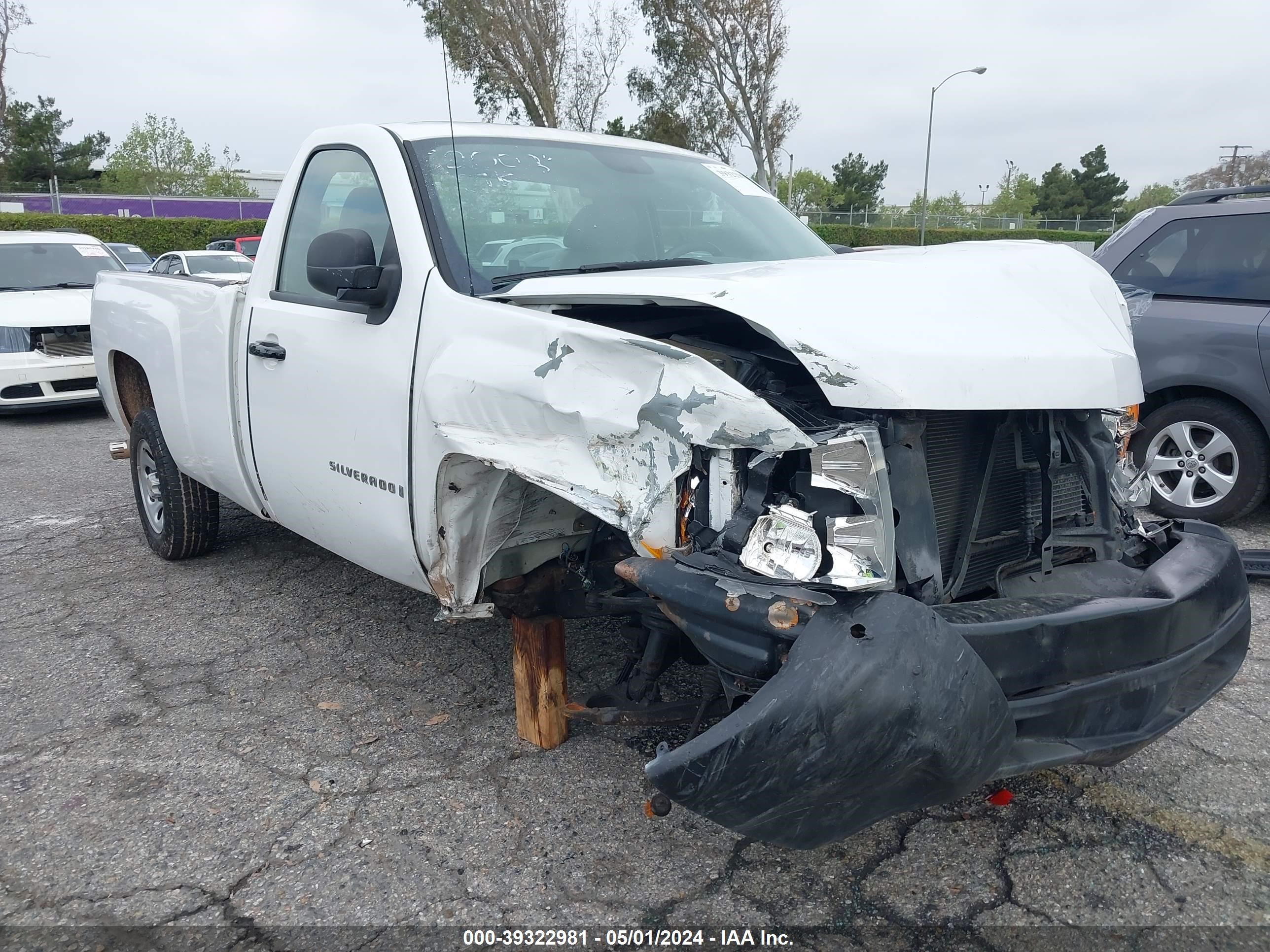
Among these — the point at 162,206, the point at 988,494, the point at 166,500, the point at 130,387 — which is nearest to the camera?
the point at 988,494

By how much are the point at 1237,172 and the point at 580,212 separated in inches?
2590

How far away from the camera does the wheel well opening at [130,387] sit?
201 inches

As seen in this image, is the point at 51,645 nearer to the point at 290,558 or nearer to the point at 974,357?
the point at 290,558

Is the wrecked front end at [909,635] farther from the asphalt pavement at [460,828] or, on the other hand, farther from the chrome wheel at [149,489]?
the chrome wheel at [149,489]

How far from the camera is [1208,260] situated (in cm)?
530

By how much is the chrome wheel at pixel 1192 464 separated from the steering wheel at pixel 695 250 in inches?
129

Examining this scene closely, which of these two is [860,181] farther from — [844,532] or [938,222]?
[844,532]

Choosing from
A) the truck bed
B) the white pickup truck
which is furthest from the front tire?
the truck bed

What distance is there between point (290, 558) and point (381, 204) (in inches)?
97.1

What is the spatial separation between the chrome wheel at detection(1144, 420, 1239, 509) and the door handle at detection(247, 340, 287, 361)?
15.0ft

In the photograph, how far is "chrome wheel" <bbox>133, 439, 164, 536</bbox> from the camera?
198 inches

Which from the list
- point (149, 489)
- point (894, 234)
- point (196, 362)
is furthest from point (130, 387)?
point (894, 234)

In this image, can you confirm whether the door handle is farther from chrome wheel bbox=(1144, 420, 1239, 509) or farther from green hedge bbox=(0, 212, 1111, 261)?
green hedge bbox=(0, 212, 1111, 261)

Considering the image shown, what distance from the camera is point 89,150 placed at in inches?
2302
